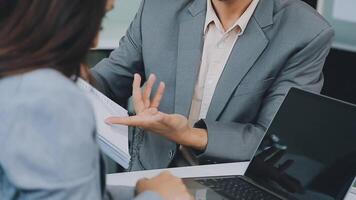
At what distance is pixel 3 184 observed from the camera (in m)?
0.56

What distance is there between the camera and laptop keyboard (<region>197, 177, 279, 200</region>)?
3.20ft

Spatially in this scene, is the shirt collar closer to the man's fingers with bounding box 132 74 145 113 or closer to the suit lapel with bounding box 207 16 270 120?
the suit lapel with bounding box 207 16 270 120

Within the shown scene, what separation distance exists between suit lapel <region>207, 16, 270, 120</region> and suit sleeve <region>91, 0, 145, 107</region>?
10.6 inches

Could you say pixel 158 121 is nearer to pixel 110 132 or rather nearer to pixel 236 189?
pixel 110 132

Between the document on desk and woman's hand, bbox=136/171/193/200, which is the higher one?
woman's hand, bbox=136/171/193/200

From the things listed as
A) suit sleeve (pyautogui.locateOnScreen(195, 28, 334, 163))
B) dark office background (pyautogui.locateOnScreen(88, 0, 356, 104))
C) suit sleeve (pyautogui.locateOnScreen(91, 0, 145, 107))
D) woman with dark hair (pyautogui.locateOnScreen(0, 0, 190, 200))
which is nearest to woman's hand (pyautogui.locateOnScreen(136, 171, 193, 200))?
woman with dark hair (pyautogui.locateOnScreen(0, 0, 190, 200))

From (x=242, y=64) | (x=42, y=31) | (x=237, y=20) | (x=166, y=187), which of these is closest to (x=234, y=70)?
(x=242, y=64)

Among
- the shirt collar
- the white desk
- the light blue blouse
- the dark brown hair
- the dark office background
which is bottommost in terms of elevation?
the dark office background

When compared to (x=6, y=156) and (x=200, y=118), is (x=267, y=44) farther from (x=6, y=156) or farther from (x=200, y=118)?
(x=6, y=156)

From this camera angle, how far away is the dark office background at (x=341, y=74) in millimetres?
2105

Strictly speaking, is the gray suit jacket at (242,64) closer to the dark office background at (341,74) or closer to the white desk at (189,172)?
the white desk at (189,172)

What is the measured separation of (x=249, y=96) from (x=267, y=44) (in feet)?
0.43

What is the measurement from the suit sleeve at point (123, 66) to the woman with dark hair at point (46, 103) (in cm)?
80

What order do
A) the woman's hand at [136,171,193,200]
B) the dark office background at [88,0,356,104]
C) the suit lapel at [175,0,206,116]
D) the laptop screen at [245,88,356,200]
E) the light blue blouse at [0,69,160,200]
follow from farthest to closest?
the dark office background at [88,0,356,104]
the suit lapel at [175,0,206,116]
the laptop screen at [245,88,356,200]
the woman's hand at [136,171,193,200]
the light blue blouse at [0,69,160,200]
